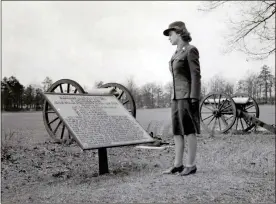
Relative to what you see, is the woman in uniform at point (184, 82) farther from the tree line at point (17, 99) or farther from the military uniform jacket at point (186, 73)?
the tree line at point (17, 99)

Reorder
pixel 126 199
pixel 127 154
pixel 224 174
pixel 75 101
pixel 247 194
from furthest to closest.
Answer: pixel 127 154 < pixel 75 101 < pixel 224 174 < pixel 247 194 < pixel 126 199

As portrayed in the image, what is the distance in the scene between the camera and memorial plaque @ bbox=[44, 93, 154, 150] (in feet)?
16.0

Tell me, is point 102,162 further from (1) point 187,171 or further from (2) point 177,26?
(2) point 177,26

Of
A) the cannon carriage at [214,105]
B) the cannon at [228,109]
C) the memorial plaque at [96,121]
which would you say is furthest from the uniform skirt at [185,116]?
the cannon at [228,109]

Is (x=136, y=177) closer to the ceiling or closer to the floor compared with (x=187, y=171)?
closer to the floor

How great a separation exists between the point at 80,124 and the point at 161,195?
1644mm

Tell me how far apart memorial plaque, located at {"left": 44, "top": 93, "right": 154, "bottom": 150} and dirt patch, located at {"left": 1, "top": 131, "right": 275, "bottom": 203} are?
47cm

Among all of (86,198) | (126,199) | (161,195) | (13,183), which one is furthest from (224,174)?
(13,183)

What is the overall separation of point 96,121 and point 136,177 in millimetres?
990

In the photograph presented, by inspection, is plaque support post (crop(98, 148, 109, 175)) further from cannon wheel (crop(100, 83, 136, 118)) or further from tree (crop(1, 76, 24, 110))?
tree (crop(1, 76, 24, 110))

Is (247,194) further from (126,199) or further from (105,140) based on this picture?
(105,140)

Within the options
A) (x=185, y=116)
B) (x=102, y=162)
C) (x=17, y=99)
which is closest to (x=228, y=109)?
(x=102, y=162)

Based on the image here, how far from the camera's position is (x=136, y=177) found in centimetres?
475

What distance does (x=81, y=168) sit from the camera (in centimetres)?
571
